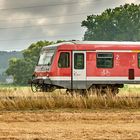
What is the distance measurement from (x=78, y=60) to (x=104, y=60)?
143 centimetres

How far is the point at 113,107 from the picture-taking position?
1950 cm

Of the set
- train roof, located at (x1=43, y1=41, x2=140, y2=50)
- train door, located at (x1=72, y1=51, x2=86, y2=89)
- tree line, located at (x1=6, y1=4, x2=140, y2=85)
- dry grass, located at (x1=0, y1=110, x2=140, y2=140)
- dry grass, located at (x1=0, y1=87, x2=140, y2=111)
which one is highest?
tree line, located at (x1=6, y1=4, x2=140, y2=85)

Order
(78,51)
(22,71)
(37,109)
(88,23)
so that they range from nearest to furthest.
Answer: (37,109) → (78,51) → (22,71) → (88,23)

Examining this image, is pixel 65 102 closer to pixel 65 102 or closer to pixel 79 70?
pixel 65 102

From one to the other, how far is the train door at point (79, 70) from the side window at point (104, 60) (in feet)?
2.67

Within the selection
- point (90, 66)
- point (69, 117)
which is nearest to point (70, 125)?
point (69, 117)

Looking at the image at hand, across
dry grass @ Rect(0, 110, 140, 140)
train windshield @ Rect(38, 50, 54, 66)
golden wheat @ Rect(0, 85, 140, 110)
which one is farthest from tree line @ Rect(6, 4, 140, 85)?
dry grass @ Rect(0, 110, 140, 140)

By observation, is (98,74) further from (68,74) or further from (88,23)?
(88,23)

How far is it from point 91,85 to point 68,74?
1.39 m

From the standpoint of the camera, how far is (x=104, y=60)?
27375 mm

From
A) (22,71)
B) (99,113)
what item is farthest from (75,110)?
(22,71)

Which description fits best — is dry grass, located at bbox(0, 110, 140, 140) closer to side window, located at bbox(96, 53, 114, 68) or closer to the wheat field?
the wheat field

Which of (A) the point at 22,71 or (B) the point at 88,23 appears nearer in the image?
(A) the point at 22,71

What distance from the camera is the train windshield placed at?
27822mm
